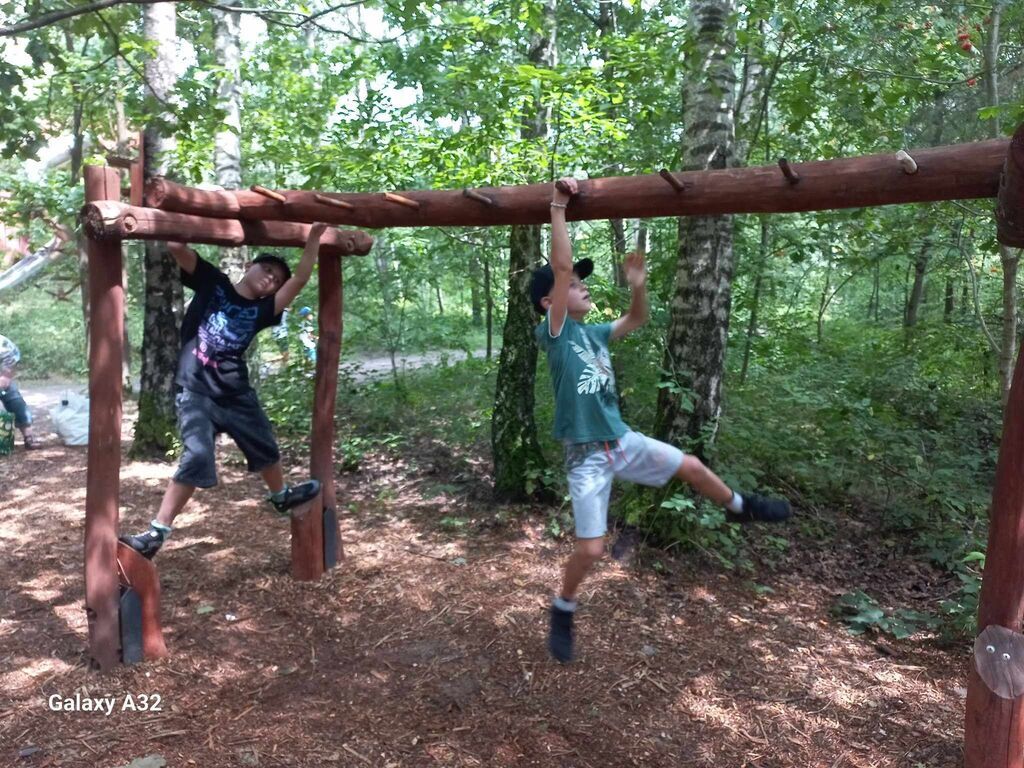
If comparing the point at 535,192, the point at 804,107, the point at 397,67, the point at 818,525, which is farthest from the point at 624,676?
the point at 397,67

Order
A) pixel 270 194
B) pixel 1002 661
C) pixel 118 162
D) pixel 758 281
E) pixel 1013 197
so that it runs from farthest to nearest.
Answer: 1. pixel 758 281
2. pixel 270 194
3. pixel 118 162
4. pixel 1002 661
5. pixel 1013 197

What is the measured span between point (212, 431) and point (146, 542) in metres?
0.66

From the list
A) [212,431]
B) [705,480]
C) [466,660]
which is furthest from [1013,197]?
[212,431]

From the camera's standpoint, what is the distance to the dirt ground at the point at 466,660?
10.1 ft

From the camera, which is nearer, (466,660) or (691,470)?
(691,470)

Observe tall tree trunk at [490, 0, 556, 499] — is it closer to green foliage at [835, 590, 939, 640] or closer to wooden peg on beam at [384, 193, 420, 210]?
wooden peg on beam at [384, 193, 420, 210]

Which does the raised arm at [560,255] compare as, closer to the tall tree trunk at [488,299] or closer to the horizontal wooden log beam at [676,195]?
the horizontal wooden log beam at [676,195]

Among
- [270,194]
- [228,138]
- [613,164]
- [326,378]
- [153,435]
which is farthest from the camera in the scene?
[228,138]

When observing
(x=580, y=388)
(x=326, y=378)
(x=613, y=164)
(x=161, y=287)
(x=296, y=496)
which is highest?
(x=613, y=164)

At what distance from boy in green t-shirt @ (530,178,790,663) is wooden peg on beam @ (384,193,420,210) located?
2.82 feet

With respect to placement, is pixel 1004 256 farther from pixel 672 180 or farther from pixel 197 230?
pixel 197 230

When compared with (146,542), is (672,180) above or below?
above

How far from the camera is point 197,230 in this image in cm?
371

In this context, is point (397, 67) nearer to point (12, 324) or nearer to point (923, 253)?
point (923, 253)
